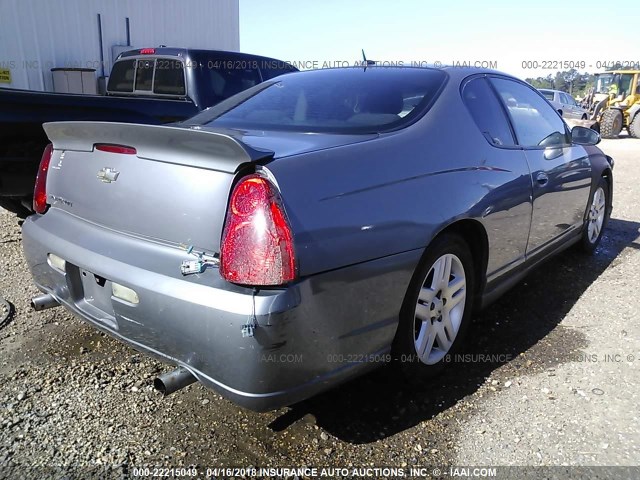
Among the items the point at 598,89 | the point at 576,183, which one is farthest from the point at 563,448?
the point at 598,89

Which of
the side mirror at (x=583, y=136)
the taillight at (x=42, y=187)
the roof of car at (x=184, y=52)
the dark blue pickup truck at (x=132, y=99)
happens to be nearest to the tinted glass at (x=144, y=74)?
the dark blue pickup truck at (x=132, y=99)

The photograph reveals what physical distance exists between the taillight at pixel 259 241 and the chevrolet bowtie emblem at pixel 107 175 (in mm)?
705

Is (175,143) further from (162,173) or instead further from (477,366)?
(477,366)

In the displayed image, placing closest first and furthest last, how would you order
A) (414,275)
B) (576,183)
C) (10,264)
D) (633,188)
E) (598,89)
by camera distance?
(414,275), (576,183), (10,264), (633,188), (598,89)

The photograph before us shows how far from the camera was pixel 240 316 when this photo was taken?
67.1 inches

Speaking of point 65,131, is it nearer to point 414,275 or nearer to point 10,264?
point 414,275

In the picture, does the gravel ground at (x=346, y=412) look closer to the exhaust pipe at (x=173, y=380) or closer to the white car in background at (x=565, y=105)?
the exhaust pipe at (x=173, y=380)

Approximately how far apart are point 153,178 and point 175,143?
0.18 metres

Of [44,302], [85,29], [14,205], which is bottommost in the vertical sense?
[14,205]

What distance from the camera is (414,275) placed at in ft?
7.49

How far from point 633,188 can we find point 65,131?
28.4 feet

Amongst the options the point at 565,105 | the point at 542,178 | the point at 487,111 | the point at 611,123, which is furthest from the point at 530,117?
the point at 565,105

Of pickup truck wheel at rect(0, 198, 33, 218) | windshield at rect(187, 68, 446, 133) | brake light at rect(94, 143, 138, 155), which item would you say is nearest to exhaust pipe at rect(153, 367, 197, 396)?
brake light at rect(94, 143, 138, 155)

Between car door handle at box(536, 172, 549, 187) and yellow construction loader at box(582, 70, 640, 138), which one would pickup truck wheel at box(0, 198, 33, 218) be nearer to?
car door handle at box(536, 172, 549, 187)
